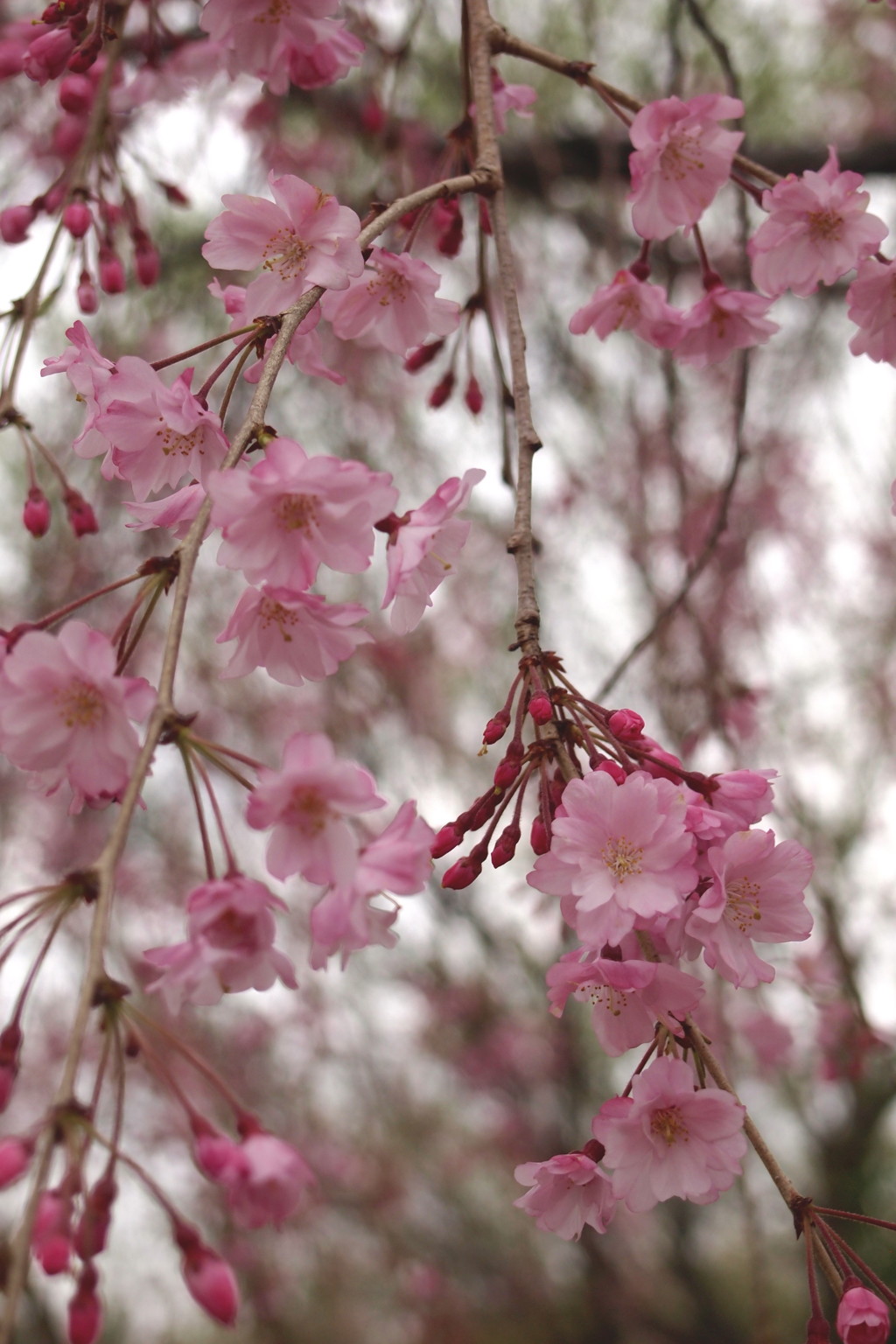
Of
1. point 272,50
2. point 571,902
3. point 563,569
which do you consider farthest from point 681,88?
point 563,569

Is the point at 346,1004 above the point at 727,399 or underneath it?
underneath

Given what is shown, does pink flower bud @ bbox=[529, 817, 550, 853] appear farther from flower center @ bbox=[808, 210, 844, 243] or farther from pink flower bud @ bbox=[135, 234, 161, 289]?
pink flower bud @ bbox=[135, 234, 161, 289]

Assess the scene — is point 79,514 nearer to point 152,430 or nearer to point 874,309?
point 152,430

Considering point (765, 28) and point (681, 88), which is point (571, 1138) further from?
point (765, 28)

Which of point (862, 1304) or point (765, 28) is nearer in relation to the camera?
point (862, 1304)

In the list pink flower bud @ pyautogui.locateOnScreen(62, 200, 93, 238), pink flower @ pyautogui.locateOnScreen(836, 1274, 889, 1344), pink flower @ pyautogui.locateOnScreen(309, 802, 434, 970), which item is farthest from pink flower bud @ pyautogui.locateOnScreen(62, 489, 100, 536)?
pink flower @ pyautogui.locateOnScreen(836, 1274, 889, 1344)

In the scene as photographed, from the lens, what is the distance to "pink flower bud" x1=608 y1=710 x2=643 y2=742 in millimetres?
1077

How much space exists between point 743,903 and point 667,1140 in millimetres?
248

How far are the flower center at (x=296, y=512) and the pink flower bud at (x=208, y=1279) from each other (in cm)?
59

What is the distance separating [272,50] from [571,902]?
1277 millimetres

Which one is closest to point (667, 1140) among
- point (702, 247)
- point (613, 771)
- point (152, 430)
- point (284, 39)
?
point (613, 771)

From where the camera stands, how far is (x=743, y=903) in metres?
1.13

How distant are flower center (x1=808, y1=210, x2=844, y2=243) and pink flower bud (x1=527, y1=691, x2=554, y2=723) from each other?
2.97 ft

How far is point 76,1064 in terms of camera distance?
683 millimetres
